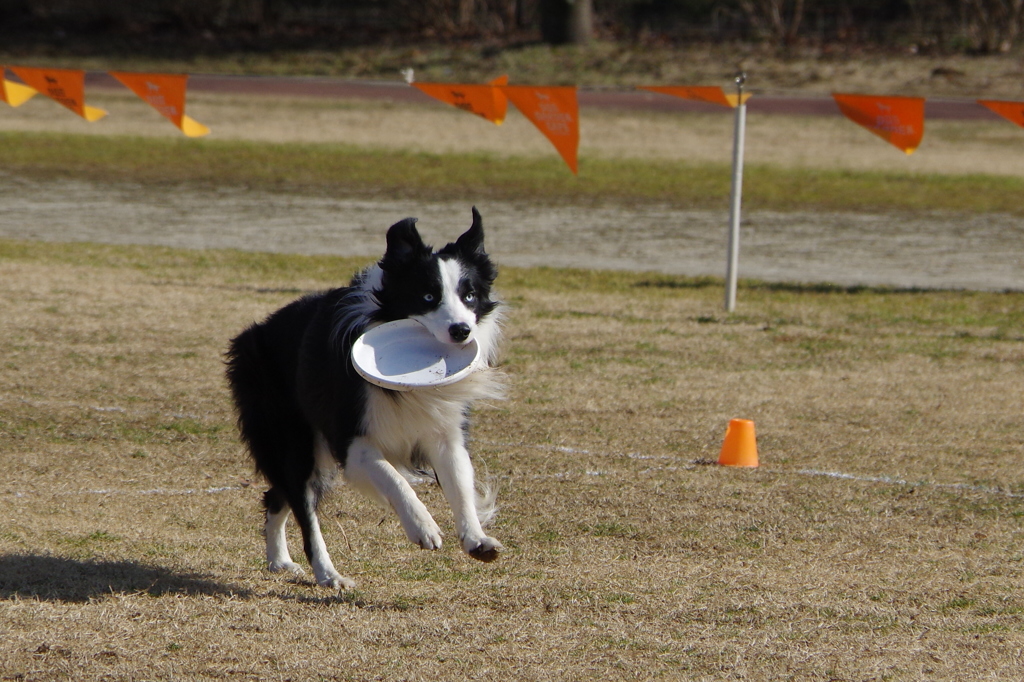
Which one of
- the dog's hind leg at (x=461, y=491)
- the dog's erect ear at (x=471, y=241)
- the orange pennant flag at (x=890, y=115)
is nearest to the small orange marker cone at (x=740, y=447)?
the dog's hind leg at (x=461, y=491)

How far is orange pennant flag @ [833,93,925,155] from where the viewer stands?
430 inches

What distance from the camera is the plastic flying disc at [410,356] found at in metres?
4.80

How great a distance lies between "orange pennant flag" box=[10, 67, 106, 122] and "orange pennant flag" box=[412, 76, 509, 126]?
10.8 feet

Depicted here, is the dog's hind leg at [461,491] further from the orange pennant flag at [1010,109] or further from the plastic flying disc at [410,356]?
the orange pennant flag at [1010,109]

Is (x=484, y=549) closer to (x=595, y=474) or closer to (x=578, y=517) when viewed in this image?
(x=578, y=517)

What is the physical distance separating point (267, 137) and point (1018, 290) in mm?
16519

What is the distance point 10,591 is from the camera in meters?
4.93

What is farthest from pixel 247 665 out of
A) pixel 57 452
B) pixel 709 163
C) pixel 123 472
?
pixel 709 163

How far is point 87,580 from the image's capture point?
5090mm

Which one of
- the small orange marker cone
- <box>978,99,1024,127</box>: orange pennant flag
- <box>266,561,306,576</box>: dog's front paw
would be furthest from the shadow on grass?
<box>978,99,1024,127</box>: orange pennant flag

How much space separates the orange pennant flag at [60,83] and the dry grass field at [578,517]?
2.06m

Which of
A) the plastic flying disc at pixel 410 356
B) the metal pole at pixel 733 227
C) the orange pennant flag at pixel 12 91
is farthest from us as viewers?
the orange pennant flag at pixel 12 91

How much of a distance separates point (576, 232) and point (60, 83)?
23.3ft

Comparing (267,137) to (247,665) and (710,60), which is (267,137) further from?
(247,665)
